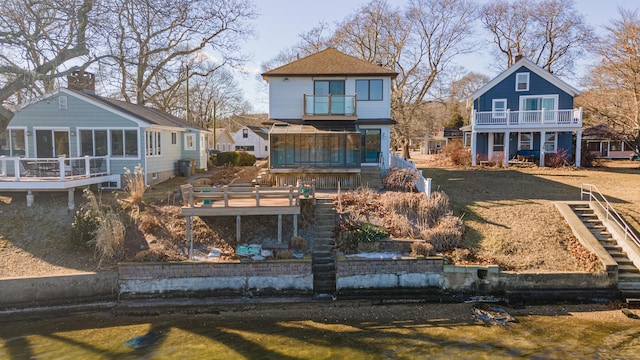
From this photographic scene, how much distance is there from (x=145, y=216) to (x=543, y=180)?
1837cm

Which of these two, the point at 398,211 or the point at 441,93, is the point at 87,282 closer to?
the point at 398,211

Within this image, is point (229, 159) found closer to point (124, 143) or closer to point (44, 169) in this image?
point (124, 143)

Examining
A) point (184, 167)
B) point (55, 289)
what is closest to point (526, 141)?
point (184, 167)

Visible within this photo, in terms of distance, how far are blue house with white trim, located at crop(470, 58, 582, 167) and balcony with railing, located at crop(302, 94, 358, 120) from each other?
10431mm

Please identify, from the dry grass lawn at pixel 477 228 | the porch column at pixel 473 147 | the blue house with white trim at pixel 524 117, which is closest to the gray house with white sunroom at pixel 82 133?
the dry grass lawn at pixel 477 228

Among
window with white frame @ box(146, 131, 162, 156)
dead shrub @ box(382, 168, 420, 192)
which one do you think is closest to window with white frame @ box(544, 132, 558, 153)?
dead shrub @ box(382, 168, 420, 192)

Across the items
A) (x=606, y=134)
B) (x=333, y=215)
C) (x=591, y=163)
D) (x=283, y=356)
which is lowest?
(x=283, y=356)

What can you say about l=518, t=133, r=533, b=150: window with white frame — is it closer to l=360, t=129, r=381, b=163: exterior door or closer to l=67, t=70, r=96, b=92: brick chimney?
l=360, t=129, r=381, b=163: exterior door

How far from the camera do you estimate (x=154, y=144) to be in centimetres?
1986

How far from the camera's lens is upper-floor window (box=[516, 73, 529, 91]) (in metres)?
28.2

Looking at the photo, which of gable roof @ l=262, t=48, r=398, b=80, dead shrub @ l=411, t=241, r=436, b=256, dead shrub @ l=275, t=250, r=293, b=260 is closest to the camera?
dead shrub @ l=275, t=250, r=293, b=260

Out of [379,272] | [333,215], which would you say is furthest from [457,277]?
[333,215]

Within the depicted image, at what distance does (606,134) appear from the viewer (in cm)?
3259

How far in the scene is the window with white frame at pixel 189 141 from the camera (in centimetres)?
2489
